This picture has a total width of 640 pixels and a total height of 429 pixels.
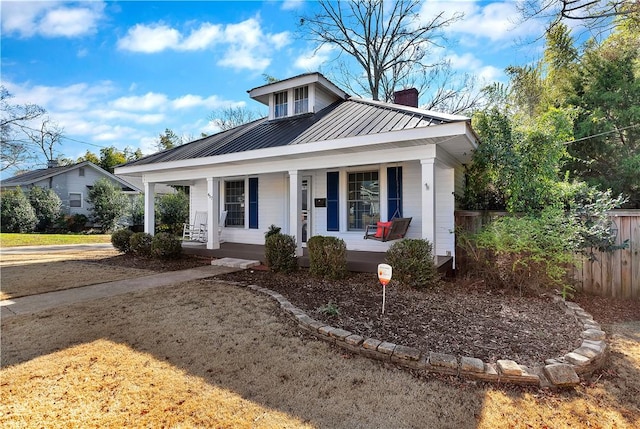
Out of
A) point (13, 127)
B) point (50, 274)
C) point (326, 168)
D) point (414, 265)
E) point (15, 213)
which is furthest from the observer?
point (13, 127)

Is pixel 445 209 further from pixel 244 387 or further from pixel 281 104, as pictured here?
pixel 281 104

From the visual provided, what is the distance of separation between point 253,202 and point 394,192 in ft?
13.9

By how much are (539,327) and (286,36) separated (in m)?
15.5

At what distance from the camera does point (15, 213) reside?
16.6m

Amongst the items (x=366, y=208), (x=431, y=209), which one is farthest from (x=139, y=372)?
(x=366, y=208)

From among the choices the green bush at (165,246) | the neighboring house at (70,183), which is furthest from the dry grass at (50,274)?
the neighboring house at (70,183)

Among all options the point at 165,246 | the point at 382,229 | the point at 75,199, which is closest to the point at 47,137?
the point at 75,199

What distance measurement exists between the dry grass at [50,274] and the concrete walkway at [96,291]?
0.36 metres

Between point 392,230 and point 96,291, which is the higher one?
point 392,230

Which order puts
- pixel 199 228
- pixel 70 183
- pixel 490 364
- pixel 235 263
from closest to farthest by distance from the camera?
pixel 490 364 < pixel 235 263 < pixel 199 228 < pixel 70 183

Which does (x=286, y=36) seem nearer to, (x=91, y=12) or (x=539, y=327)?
(x=91, y=12)

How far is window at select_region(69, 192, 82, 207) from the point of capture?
20.3 m

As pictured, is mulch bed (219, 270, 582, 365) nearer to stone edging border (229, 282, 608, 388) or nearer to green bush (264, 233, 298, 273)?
stone edging border (229, 282, 608, 388)

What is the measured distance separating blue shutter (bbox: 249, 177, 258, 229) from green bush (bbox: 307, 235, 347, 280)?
154 inches
